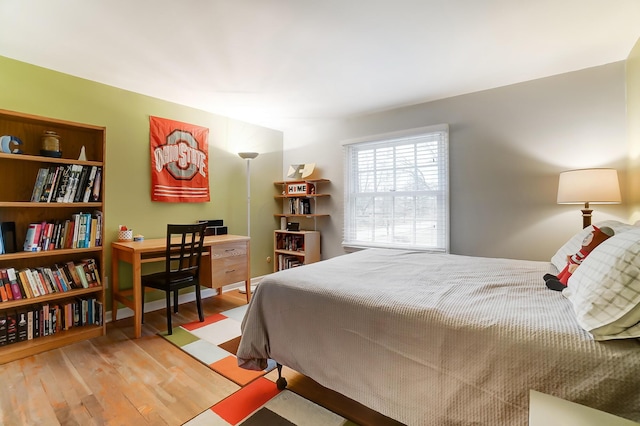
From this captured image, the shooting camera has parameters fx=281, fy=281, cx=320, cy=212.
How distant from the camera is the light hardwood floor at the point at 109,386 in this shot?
1.52 meters

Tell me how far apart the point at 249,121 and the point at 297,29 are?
2228 millimetres

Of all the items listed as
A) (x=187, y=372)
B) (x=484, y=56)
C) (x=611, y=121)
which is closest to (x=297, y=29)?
(x=484, y=56)

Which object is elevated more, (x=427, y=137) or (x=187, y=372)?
(x=427, y=137)

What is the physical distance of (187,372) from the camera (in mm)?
1921

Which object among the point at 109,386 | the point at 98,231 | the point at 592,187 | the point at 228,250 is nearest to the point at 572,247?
the point at 592,187

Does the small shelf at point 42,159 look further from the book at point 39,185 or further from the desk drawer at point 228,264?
the desk drawer at point 228,264

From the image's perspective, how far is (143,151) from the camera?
3.02 meters

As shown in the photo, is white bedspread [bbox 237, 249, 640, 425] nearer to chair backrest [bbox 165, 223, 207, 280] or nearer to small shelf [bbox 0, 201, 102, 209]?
chair backrest [bbox 165, 223, 207, 280]

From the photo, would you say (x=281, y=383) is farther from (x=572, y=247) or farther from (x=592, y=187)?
(x=592, y=187)

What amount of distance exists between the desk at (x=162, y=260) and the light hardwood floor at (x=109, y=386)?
15.0 inches

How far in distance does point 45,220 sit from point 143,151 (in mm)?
1050

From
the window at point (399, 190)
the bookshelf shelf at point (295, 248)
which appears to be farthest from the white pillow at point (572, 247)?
the bookshelf shelf at point (295, 248)

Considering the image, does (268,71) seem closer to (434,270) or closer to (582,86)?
(434,270)

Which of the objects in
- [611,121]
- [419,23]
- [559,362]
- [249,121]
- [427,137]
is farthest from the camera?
[249,121]
